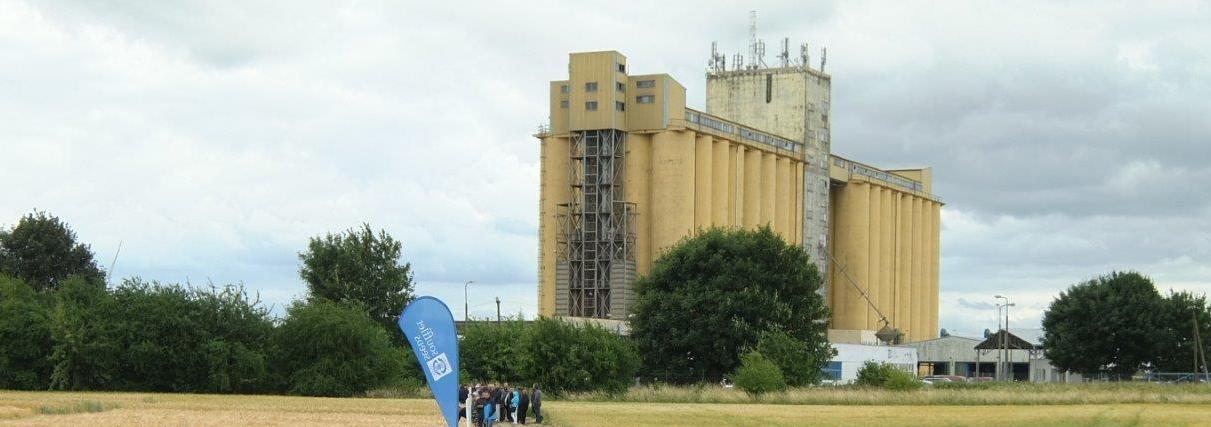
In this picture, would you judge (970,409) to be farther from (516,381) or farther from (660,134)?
(660,134)

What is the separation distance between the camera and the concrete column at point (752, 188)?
398 feet

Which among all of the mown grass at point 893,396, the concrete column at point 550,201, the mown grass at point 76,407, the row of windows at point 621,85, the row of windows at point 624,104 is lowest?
the mown grass at point 893,396

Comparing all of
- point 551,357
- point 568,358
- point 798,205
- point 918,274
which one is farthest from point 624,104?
point 918,274

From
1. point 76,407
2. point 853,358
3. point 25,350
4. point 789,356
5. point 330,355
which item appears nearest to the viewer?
point 76,407

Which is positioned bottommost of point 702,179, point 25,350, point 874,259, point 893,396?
point 893,396

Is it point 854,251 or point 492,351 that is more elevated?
point 854,251

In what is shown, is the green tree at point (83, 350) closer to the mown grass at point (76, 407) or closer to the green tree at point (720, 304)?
the mown grass at point (76, 407)

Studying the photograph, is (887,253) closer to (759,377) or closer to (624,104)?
(624,104)

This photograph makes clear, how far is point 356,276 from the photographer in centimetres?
10888

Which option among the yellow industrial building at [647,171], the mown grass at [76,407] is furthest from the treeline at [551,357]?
the mown grass at [76,407]

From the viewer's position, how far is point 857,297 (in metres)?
143

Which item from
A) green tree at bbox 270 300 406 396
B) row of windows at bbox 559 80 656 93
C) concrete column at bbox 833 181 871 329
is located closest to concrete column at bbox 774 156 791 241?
row of windows at bbox 559 80 656 93

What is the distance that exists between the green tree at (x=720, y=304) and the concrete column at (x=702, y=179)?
17.9 meters

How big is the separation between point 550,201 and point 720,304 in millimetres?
28492
